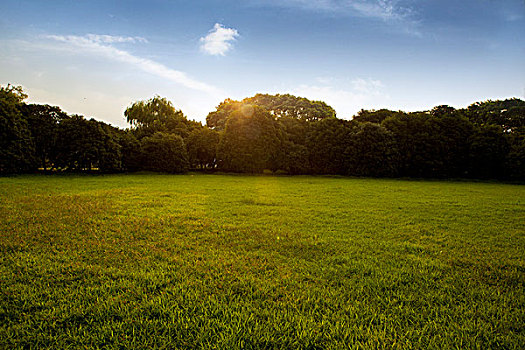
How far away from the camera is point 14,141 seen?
22.3 m

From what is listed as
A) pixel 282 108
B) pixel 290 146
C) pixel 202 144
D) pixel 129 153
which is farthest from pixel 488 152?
pixel 129 153

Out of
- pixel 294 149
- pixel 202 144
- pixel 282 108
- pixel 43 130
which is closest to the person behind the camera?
pixel 43 130

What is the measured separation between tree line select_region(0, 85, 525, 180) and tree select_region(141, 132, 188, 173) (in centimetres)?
11

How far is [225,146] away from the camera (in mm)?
Answer: 31594

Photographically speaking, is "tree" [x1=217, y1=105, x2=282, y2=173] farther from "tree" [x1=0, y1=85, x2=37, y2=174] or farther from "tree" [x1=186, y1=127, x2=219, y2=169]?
"tree" [x1=0, y1=85, x2=37, y2=174]

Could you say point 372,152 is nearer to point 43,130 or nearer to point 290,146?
point 290,146

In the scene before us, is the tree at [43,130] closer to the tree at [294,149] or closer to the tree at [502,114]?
the tree at [294,149]

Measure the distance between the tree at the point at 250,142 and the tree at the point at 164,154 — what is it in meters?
4.82

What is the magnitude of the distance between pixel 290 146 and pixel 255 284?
30.4 m

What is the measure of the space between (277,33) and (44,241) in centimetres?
1723

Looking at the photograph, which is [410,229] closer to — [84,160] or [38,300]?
[38,300]

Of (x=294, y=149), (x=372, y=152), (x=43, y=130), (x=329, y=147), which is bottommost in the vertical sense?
(x=372, y=152)

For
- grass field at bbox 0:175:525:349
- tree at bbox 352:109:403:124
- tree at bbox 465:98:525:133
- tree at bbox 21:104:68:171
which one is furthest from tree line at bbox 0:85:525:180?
grass field at bbox 0:175:525:349

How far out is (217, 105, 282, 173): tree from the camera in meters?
30.9
